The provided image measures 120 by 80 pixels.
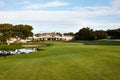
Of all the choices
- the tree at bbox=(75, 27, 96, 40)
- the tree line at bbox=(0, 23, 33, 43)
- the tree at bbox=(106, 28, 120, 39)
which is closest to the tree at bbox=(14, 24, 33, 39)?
the tree line at bbox=(0, 23, 33, 43)

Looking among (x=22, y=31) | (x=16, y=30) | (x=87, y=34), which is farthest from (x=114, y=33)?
(x=16, y=30)

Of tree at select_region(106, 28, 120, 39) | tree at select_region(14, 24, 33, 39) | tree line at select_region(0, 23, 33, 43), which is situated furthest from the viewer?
tree at select_region(106, 28, 120, 39)

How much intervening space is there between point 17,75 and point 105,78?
6.68m

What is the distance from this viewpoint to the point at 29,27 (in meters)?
162

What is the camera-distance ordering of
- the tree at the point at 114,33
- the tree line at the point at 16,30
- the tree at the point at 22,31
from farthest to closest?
the tree at the point at 114,33 → the tree at the point at 22,31 → the tree line at the point at 16,30

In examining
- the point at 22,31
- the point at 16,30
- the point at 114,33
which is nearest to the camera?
the point at 16,30

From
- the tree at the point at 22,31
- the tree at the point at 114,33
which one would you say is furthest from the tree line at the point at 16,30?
the tree at the point at 114,33

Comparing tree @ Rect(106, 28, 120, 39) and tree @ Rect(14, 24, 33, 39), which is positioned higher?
tree @ Rect(14, 24, 33, 39)

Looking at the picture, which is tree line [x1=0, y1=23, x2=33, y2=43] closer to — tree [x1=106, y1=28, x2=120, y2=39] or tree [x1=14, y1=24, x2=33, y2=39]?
tree [x1=14, y1=24, x2=33, y2=39]

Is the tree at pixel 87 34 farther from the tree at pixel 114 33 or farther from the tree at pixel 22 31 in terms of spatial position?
the tree at pixel 22 31

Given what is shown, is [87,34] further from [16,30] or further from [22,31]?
[16,30]

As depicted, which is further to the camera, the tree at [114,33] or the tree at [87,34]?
the tree at [114,33]

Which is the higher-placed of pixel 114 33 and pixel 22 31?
pixel 22 31

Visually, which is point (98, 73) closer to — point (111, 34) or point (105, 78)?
point (105, 78)
